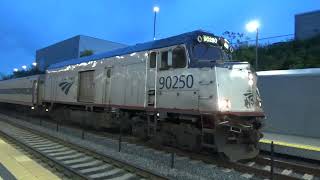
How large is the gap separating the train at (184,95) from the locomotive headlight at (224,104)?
0.09ft

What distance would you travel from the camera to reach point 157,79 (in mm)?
13406

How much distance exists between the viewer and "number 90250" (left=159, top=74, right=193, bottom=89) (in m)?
12.1

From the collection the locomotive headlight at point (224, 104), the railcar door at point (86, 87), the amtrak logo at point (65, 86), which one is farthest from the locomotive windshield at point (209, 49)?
the amtrak logo at point (65, 86)

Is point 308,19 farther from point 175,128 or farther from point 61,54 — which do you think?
point 61,54

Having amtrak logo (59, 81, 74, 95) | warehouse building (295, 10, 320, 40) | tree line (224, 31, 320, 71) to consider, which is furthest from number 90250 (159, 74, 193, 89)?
warehouse building (295, 10, 320, 40)

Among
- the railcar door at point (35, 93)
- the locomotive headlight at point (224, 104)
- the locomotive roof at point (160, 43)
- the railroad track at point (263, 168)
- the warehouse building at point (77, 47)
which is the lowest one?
the railroad track at point (263, 168)

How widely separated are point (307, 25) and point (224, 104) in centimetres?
3754

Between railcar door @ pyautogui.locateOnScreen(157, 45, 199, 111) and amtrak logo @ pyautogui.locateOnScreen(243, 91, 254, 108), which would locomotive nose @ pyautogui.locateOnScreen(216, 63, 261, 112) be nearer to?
amtrak logo @ pyautogui.locateOnScreen(243, 91, 254, 108)

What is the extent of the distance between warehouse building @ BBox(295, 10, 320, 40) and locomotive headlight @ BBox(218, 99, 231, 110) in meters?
34.9

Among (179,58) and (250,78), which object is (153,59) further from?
(250,78)

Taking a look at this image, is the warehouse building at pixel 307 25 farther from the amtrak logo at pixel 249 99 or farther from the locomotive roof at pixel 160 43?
the amtrak logo at pixel 249 99

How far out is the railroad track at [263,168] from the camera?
10.1m

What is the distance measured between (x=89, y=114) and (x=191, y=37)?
25.8 ft

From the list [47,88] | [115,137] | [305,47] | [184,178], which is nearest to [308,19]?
[305,47]
